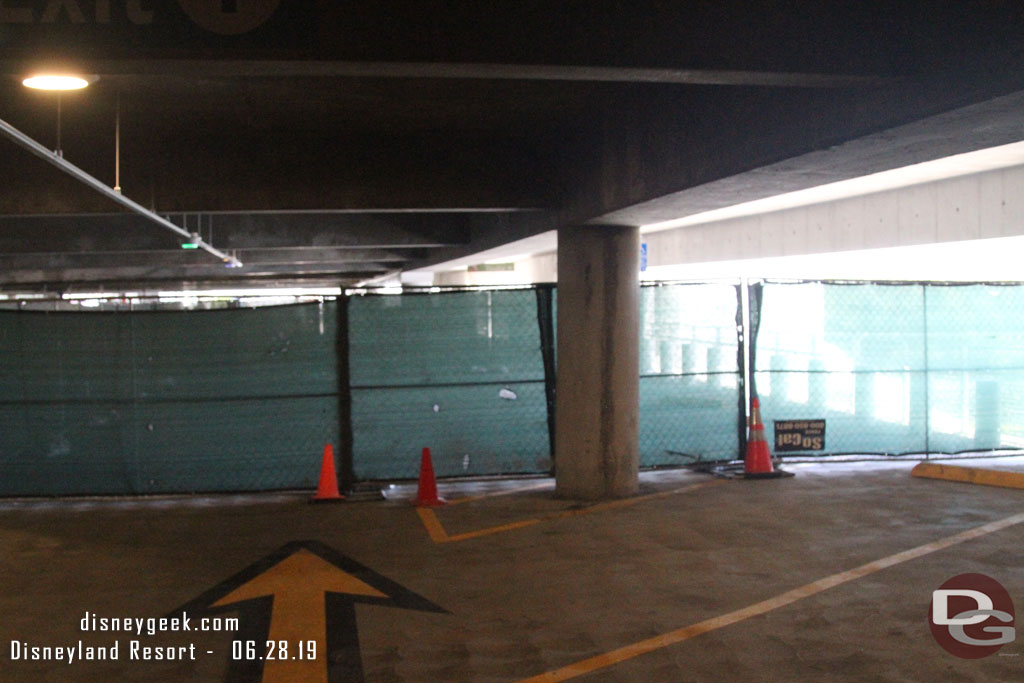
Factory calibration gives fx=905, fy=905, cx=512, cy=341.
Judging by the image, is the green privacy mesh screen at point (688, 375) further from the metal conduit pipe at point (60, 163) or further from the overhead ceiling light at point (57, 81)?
the overhead ceiling light at point (57, 81)

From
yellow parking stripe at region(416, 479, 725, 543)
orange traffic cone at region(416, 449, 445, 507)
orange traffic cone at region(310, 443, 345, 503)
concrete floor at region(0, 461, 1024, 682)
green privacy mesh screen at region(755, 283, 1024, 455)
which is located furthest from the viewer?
Answer: green privacy mesh screen at region(755, 283, 1024, 455)

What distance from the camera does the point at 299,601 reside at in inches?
258

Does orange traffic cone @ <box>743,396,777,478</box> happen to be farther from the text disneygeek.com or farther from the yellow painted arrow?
the text disneygeek.com

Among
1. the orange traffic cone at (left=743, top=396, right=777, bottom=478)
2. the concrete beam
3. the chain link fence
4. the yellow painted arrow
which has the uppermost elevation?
the concrete beam

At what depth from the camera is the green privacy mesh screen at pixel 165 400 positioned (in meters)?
10.4

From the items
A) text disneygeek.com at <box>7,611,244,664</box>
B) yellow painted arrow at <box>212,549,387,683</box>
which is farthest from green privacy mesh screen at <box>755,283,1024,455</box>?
text disneygeek.com at <box>7,611,244,664</box>

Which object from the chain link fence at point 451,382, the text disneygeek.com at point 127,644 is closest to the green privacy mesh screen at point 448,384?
the chain link fence at point 451,382

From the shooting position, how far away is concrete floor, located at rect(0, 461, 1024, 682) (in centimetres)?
539

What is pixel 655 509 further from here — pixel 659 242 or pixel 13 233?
pixel 659 242

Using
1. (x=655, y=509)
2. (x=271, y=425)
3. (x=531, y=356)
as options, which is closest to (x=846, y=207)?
(x=531, y=356)

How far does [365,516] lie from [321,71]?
545 cm

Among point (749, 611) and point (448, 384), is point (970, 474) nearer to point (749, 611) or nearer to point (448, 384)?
point (749, 611)

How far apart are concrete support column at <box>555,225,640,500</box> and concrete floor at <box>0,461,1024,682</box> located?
0.45 meters

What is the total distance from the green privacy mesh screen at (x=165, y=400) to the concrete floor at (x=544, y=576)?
1.30 feet
